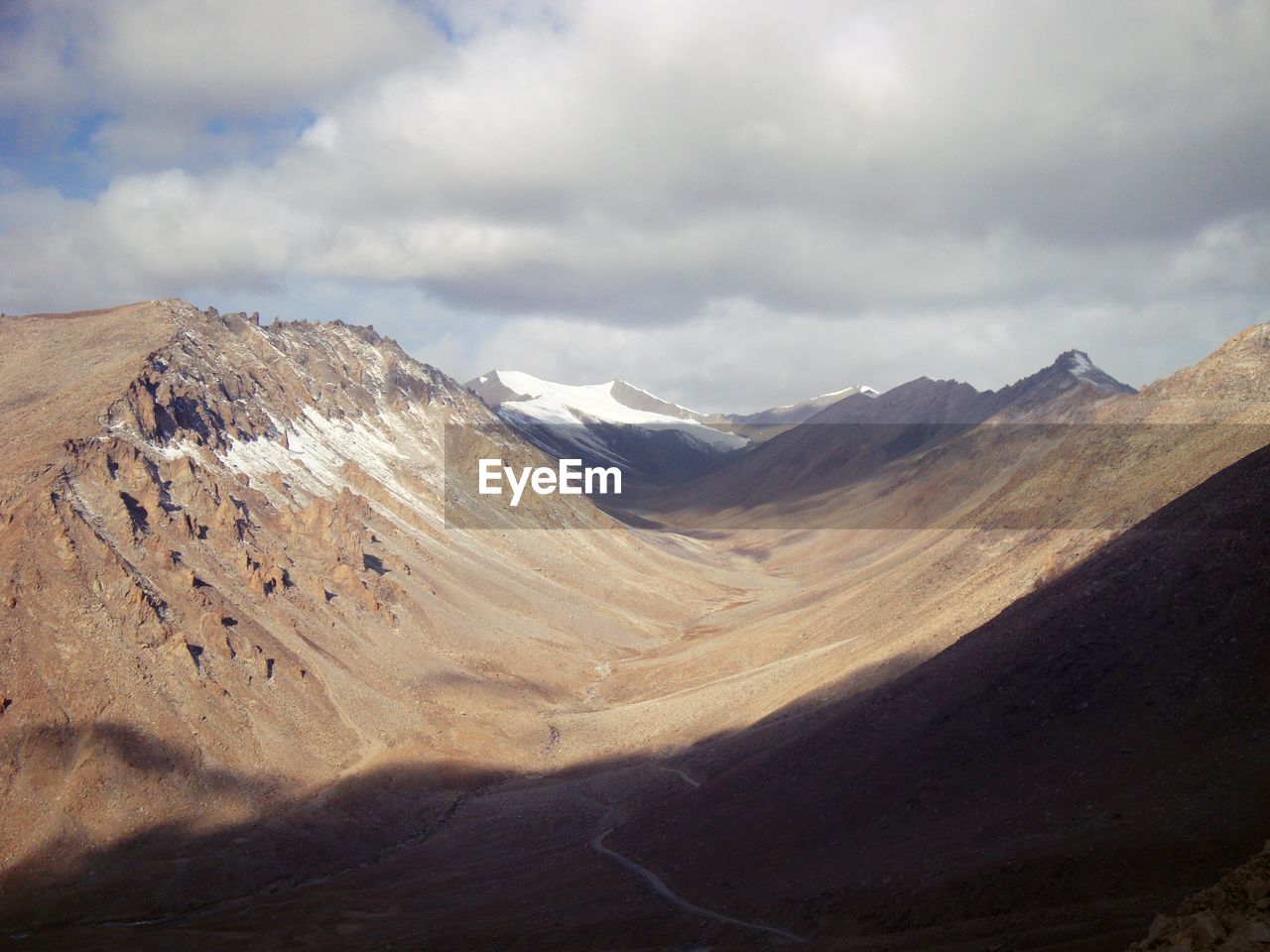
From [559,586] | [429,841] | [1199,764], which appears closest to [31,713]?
[429,841]

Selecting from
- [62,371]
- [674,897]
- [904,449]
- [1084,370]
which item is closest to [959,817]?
[674,897]

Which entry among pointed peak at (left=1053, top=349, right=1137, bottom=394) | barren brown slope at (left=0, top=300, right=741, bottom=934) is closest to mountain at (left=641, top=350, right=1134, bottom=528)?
pointed peak at (left=1053, top=349, right=1137, bottom=394)

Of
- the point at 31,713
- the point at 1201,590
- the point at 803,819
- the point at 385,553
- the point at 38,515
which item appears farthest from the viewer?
the point at 385,553

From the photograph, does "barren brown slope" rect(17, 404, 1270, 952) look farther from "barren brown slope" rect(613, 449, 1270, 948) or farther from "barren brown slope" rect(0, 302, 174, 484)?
"barren brown slope" rect(0, 302, 174, 484)

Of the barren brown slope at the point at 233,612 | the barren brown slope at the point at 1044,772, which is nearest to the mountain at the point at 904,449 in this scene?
the barren brown slope at the point at 233,612

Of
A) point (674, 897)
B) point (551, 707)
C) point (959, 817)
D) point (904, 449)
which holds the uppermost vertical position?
point (904, 449)

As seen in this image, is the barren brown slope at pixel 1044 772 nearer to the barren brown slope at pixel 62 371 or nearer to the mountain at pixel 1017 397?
the barren brown slope at pixel 62 371

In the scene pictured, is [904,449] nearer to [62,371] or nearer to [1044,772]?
[62,371]

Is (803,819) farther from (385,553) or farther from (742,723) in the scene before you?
(385,553)
